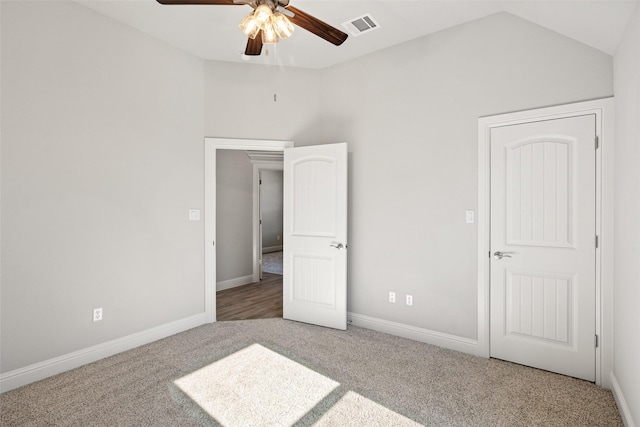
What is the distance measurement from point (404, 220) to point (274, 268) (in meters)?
4.45

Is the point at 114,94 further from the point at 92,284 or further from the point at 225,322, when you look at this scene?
the point at 225,322

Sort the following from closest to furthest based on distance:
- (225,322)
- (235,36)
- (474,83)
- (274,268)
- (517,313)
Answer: (517,313) < (474,83) < (235,36) < (225,322) < (274,268)

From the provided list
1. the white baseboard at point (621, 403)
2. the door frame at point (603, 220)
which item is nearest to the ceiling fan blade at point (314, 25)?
the door frame at point (603, 220)

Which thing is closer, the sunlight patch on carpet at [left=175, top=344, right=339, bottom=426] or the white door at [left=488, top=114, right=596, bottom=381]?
the sunlight patch on carpet at [left=175, top=344, right=339, bottom=426]

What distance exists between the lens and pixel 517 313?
2.84 metres

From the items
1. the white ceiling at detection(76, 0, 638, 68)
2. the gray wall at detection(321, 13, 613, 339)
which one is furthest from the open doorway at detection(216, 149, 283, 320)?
the white ceiling at detection(76, 0, 638, 68)

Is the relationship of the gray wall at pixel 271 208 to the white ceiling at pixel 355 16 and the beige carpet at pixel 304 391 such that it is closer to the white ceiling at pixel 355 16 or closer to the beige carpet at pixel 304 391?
the white ceiling at pixel 355 16

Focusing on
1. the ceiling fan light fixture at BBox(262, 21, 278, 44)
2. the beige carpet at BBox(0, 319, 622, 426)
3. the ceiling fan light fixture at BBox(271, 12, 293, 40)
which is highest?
the ceiling fan light fixture at BBox(271, 12, 293, 40)

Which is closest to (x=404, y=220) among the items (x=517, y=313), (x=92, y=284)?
(x=517, y=313)

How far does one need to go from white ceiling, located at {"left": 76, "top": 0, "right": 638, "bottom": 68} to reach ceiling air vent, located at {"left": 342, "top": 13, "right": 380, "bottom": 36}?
6 cm

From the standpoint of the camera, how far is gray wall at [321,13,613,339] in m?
2.74

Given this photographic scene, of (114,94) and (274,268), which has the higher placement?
(114,94)

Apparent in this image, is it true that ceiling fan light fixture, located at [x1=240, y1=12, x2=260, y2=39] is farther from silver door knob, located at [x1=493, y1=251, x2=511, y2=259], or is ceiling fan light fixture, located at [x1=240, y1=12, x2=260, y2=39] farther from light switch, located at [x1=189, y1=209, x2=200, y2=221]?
silver door knob, located at [x1=493, y1=251, x2=511, y2=259]

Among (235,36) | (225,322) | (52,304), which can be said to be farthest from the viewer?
(225,322)
